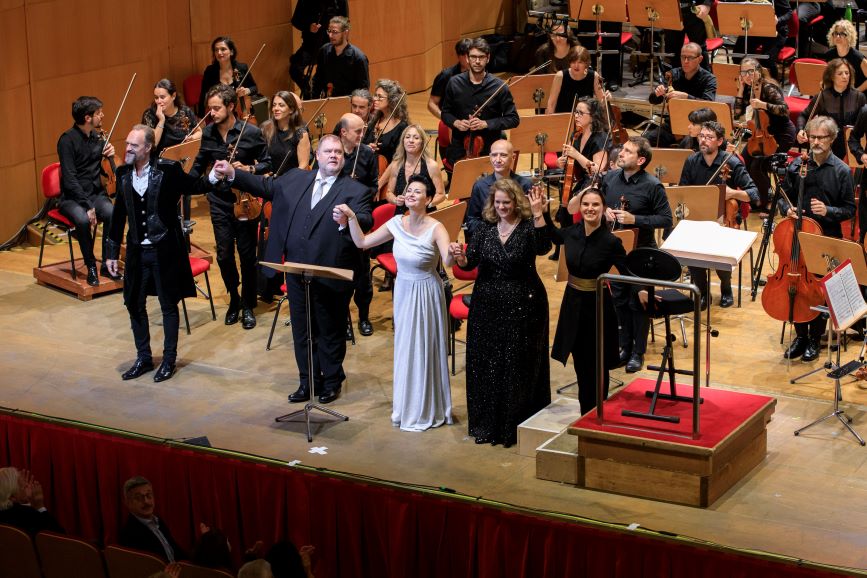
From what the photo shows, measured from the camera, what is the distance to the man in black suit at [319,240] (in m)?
7.43

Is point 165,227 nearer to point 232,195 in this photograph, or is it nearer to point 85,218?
point 232,195

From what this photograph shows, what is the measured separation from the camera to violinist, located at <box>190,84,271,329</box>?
28.3 ft

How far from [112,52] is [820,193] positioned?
593 cm

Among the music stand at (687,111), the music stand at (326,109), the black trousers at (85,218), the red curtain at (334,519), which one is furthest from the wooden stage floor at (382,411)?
the music stand at (687,111)

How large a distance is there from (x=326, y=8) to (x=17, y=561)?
7.76 m

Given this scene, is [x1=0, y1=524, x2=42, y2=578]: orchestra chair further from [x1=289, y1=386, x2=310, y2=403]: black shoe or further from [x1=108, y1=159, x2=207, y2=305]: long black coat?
[x1=108, y1=159, x2=207, y2=305]: long black coat

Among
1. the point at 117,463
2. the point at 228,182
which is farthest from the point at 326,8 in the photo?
the point at 117,463

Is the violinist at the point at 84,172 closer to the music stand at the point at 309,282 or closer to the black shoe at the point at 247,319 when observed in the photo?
the black shoe at the point at 247,319

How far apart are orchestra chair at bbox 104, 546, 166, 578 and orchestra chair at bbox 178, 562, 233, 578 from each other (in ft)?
0.29

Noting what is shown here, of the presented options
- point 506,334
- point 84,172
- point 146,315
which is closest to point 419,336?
point 506,334

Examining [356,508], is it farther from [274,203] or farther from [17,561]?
[274,203]

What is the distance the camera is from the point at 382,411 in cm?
754

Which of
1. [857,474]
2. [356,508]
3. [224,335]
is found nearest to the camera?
[356,508]

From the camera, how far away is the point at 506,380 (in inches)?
276
